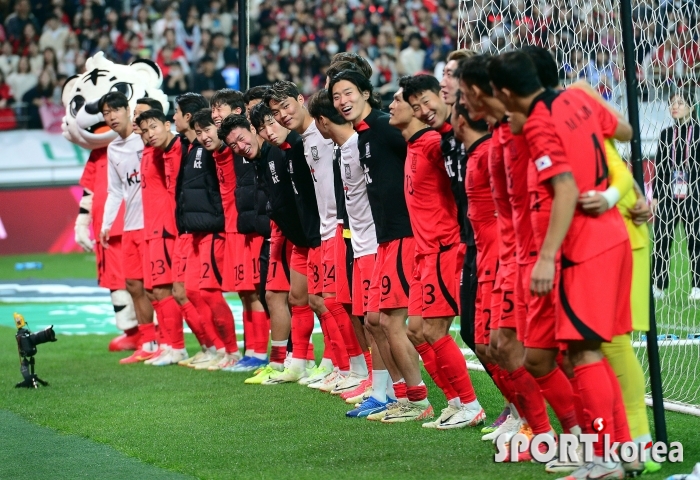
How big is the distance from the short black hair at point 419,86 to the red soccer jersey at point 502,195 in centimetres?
102

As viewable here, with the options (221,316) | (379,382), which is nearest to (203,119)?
(221,316)

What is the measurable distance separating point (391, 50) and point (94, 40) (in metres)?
6.15

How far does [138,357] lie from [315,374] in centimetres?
240

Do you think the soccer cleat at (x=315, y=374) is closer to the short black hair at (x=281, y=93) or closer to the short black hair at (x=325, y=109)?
the short black hair at (x=281, y=93)

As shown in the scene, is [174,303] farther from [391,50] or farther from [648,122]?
[391,50]

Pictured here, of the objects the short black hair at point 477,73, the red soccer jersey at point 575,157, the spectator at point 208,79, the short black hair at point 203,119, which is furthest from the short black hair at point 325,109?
the spectator at point 208,79

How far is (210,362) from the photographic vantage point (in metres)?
9.61

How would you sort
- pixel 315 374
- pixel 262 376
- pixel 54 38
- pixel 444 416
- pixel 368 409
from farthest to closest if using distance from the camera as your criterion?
pixel 54 38
pixel 262 376
pixel 315 374
pixel 368 409
pixel 444 416

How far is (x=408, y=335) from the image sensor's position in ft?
21.1

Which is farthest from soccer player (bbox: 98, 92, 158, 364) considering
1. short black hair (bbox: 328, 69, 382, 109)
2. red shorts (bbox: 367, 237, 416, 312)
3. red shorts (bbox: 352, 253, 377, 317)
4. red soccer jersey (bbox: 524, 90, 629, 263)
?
red soccer jersey (bbox: 524, 90, 629, 263)

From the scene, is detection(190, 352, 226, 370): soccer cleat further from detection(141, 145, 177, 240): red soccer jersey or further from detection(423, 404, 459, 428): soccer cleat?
detection(423, 404, 459, 428): soccer cleat

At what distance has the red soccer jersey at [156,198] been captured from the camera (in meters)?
10.1

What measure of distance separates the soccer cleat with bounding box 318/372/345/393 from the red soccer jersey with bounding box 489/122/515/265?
9.46 ft

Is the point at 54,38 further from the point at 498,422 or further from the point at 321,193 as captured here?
the point at 498,422
